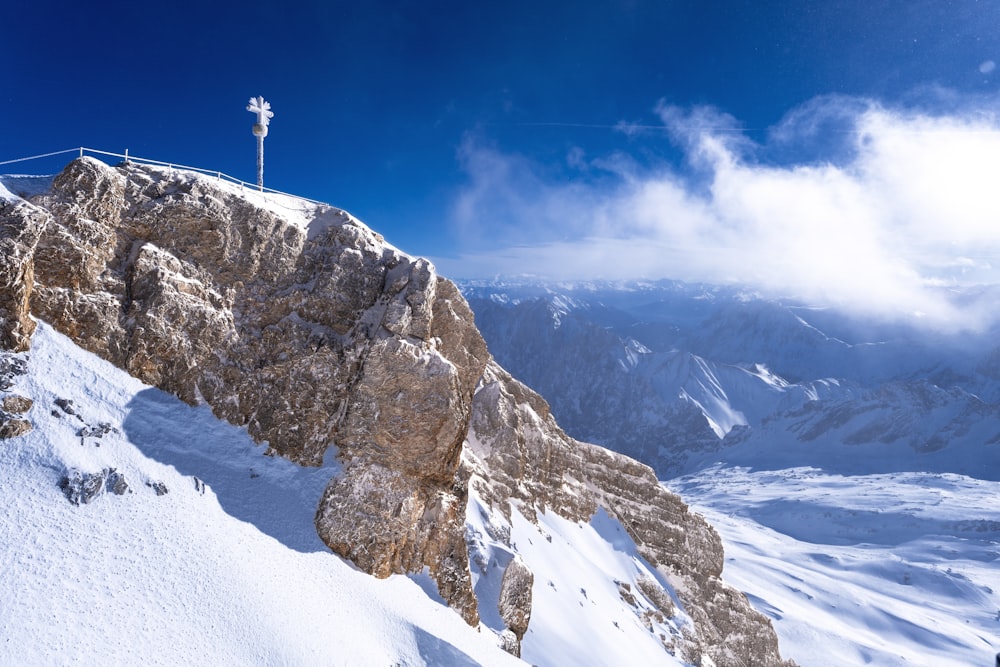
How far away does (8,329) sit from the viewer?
2472 cm

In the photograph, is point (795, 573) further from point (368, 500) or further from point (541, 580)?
point (368, 500)

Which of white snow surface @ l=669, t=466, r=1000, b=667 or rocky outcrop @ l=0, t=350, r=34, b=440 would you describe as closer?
rocky outcrop @ l=0, t=350, r=34, b=440

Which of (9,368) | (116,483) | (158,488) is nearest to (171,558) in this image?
(158,488)

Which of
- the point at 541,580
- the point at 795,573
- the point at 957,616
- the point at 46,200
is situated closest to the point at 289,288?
the point at 46,200

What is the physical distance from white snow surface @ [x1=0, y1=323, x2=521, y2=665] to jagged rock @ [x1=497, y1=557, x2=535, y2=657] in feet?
21.1

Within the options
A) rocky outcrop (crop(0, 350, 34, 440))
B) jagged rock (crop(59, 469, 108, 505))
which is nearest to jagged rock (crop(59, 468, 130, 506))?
jagged rock (crop(59, 469, 108, 505))

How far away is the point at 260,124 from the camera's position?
119 feet

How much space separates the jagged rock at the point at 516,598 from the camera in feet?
125

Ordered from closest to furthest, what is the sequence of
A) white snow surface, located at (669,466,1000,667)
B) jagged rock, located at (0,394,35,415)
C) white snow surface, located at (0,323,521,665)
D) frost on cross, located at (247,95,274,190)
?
white snow surface, located at (0,323,521,665) < jagged rock, located at (0,394,35,415) < frost on cross, located at (247,95,274,190) < white snow surface, located at (669,466,1000,667)

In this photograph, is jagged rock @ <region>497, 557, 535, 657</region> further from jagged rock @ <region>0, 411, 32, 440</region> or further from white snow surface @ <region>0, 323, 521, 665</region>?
jagged rock @ <region>0, 411, 32, 440</region>

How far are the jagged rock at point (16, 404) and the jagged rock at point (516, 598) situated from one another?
29.8 m

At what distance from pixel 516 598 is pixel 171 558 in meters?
24.2

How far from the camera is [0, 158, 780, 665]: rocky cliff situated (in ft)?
90.5

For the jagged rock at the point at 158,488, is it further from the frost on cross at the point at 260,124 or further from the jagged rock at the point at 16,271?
the frost on cross at the point at 260,124
